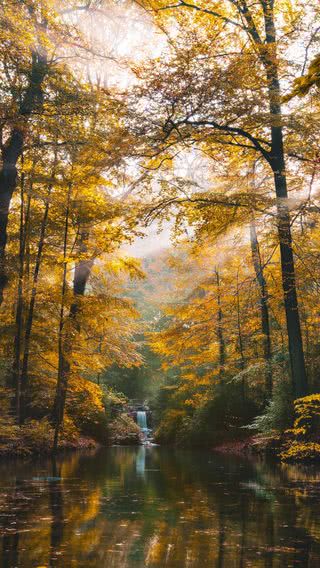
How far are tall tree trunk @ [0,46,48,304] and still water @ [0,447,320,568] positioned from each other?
16.0 feet

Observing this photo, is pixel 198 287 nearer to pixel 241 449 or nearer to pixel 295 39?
pixel 241 449

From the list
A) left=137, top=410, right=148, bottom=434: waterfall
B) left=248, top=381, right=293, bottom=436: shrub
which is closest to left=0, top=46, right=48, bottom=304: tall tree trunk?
left=248, top=381, right=293, bottom=436: shrub

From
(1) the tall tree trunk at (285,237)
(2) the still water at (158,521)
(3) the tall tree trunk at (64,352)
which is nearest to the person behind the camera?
(2) the still water at (158,521)

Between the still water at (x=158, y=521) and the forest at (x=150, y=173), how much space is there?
1.63 metres

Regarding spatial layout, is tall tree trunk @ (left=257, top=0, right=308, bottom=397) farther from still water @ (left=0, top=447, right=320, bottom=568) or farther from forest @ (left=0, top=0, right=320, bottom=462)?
still water @ (left=0, top=447, right=320, bottom=568)

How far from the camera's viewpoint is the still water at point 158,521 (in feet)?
12.9

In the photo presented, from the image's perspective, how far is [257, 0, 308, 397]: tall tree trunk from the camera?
12.1m

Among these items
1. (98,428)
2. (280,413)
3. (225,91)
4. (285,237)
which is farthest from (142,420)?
(225,91)

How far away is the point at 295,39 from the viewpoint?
38.3 feet

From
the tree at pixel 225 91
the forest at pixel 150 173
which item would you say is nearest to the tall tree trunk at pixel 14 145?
the forest at pixel 150 173

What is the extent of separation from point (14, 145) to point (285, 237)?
6.28m

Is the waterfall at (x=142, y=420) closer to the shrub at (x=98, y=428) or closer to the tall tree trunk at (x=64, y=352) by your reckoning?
the shrub at (x=98, y=428)

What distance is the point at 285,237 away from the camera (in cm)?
1256

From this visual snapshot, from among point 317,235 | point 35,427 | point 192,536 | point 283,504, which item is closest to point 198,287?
point 317,235
